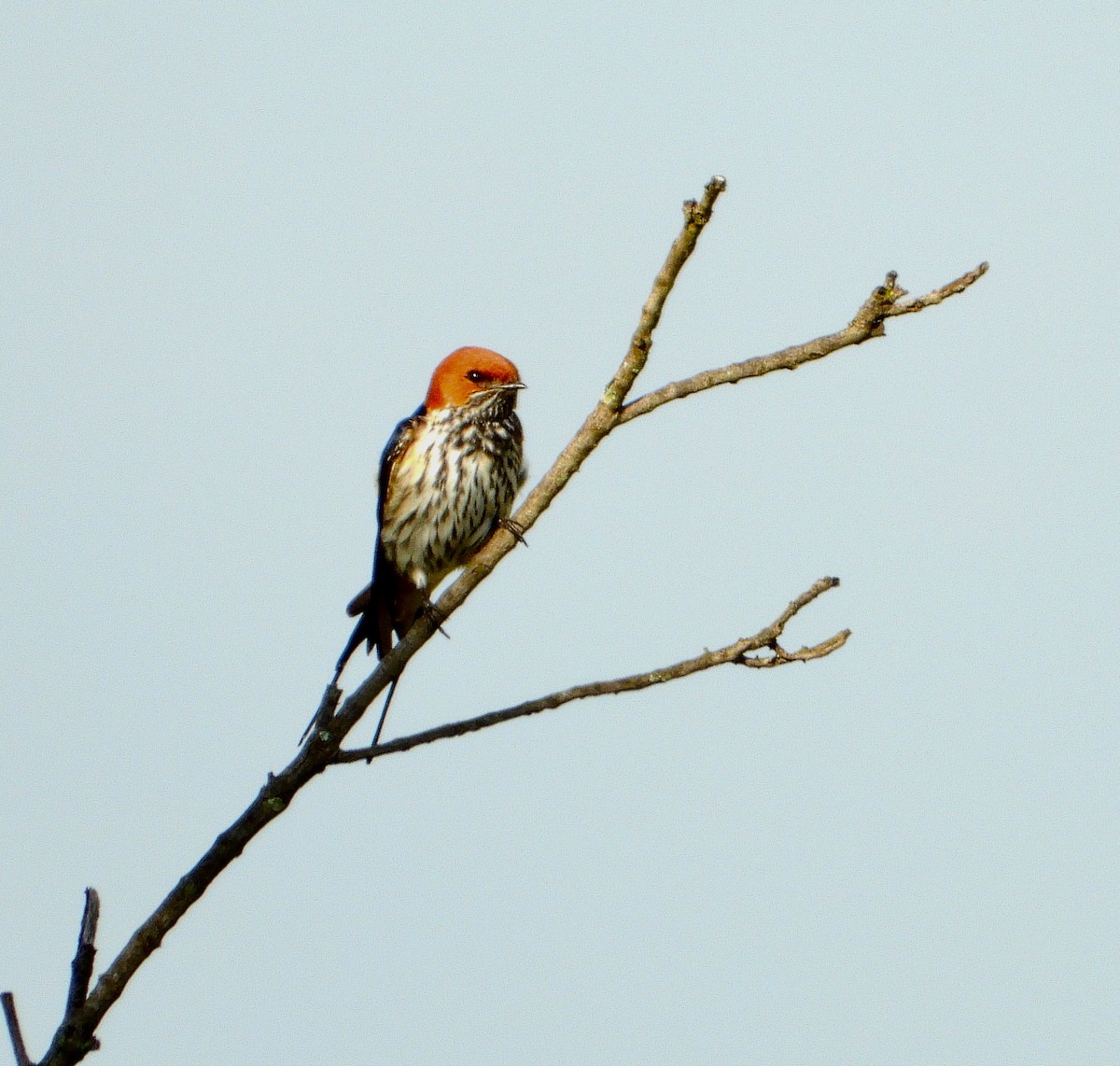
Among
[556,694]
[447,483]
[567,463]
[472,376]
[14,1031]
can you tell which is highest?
[472,376]

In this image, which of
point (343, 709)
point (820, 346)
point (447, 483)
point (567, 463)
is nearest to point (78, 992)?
point (343, 709)

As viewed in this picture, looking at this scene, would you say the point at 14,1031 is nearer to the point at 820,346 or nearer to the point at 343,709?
the point at 343,709

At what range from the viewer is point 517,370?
859cm

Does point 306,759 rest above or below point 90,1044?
above

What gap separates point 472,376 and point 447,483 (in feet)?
2.06

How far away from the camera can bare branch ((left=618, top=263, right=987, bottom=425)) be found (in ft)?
15.4

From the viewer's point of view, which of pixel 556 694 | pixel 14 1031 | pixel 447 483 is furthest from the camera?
pixel 447 483

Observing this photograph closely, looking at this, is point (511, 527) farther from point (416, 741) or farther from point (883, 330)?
point (883, 330)

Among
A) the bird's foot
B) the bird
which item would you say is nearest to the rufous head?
the bird

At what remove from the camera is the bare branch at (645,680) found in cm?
511

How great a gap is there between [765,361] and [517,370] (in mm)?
3689

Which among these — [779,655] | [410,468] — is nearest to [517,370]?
[410,468]

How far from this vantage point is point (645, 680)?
5191 millimetres

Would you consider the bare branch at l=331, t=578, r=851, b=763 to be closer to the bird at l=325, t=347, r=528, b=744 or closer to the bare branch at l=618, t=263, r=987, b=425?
the bare branch at l=618, t=263, r=987, b=425
